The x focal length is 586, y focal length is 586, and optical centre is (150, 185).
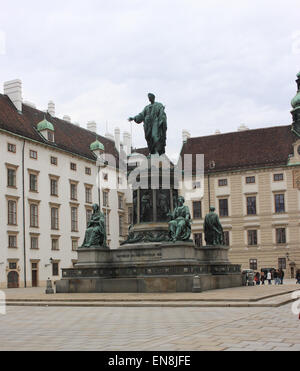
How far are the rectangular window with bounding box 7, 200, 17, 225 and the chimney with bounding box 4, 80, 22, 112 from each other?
10499 millimetres

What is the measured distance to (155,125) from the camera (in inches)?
1089

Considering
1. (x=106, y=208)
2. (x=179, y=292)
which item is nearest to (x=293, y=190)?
(x=106, y=208)

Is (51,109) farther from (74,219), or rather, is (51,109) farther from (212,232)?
(212,232)

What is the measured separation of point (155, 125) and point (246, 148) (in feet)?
131

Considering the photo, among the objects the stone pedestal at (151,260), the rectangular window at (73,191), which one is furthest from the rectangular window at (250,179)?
the stone pedestal at (151,260)

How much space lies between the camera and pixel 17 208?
50.4m

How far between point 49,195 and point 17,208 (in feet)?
17.0

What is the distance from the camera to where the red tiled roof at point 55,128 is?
52.2 meters

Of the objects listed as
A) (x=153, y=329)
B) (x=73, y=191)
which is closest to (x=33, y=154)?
(x=73, y=191)

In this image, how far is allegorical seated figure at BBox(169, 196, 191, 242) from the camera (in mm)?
23859

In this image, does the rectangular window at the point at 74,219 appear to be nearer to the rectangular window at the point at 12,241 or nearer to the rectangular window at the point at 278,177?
the rectangular window at the point at 12,241

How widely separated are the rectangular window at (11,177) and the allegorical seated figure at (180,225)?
92.4ft

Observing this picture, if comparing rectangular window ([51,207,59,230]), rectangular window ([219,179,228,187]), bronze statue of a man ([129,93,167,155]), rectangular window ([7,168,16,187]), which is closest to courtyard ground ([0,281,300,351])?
bronze statue of a man ([129,93,167,155])
